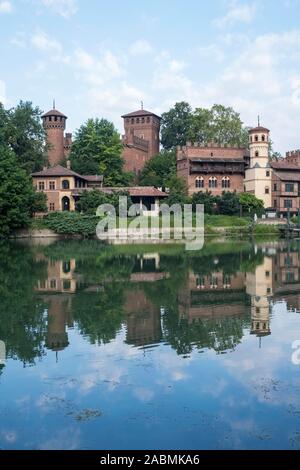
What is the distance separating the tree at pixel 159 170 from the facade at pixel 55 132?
9.64 metres

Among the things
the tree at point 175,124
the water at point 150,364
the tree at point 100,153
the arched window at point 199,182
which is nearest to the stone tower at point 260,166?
the arched window at point 199,182

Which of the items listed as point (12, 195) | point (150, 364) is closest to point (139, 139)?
point (12, 195)

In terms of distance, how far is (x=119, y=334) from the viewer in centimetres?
1088

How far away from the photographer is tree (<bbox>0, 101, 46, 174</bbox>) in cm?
5303

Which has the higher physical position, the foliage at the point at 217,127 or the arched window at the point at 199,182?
the foliage at the point at 217,127

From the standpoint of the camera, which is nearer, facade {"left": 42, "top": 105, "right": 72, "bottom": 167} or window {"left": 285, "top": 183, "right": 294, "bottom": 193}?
window {"left": 285, "top": 183, "right": 294, "bottom": 193}

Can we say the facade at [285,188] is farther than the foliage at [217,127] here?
No

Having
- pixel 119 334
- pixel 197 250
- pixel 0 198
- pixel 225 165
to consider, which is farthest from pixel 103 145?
pixel 119 334

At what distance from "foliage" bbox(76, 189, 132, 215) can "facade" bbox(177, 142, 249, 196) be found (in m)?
8.97

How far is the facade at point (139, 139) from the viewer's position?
62750 mm

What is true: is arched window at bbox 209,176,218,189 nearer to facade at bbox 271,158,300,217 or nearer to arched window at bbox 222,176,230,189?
arched window at bbox 222,176,230,189

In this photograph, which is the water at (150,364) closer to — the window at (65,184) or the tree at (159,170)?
the window at (65,184)

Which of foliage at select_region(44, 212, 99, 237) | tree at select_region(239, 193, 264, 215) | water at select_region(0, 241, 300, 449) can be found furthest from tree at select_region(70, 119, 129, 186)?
water at select_region(0, 241, 300, 449)

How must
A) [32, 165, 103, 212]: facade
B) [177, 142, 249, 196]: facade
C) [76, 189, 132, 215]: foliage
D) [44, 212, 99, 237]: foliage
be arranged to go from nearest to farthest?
1. [44, 212, 99, 237]: foliage
2. [76, 189, 132, 215]: foliage
3. [32, 165, 103, 212]: facade
4. [177, 142, 249, 196]: facade
